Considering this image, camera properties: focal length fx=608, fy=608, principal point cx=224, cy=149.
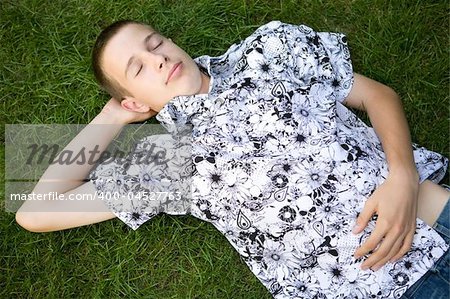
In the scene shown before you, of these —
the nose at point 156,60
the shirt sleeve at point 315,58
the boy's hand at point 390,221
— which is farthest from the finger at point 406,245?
the nose at point 156,60

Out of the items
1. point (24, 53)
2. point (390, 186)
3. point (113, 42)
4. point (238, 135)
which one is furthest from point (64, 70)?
point (390, 186)

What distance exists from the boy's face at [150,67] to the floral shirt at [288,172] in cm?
5

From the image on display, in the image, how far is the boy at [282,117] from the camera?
228cm

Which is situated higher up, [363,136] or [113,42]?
[113,42]

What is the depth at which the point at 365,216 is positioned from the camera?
7.38ft

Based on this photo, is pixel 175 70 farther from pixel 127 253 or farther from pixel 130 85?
pixel 127 253

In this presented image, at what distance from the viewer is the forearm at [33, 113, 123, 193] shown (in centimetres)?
249

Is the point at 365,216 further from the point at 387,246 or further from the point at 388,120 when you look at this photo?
the point at 388,120

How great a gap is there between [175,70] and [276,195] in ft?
1.98

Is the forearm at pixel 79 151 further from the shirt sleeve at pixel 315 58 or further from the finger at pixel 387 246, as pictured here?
the finger at pixel 387 246

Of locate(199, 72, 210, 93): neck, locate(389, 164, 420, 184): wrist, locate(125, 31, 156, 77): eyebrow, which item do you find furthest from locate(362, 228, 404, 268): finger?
locate(125, 31, 156, 77): eyebrow

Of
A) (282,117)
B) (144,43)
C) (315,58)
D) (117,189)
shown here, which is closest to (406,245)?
(282,117)

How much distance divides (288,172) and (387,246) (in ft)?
1.50

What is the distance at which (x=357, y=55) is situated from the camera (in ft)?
9.49
